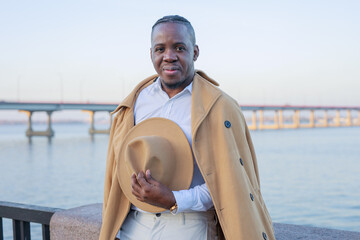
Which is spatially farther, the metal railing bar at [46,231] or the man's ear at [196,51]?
the metal railing bar at [46,231]

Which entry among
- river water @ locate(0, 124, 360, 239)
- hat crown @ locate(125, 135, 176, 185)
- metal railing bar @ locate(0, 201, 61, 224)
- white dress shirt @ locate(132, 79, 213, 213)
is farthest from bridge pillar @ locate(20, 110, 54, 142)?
hat crown @ locate(125, 135, 176, 185)

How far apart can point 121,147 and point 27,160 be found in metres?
37.3

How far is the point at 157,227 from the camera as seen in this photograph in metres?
1.99

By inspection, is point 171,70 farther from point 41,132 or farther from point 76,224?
point 41,132

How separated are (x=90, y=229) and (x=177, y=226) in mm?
1204

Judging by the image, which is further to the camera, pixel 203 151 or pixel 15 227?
pixel 15 227

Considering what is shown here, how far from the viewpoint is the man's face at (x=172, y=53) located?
205 cm

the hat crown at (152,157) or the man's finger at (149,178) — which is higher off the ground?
the hat crown at (152,157)

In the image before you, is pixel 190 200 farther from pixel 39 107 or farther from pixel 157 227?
pixel 39 107

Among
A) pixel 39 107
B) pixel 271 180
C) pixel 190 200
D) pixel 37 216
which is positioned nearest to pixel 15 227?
pixel 37 216

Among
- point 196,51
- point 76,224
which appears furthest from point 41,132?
point 196,51

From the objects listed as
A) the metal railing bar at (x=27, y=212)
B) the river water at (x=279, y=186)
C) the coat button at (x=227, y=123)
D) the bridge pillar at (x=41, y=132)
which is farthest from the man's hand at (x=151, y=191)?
the bridge pillar at (x=41, y=132)

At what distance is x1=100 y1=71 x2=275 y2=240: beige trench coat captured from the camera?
1885 millimetres

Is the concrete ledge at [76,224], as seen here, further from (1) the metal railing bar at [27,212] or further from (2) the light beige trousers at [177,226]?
(2) the light beige trousers at [177,226]
